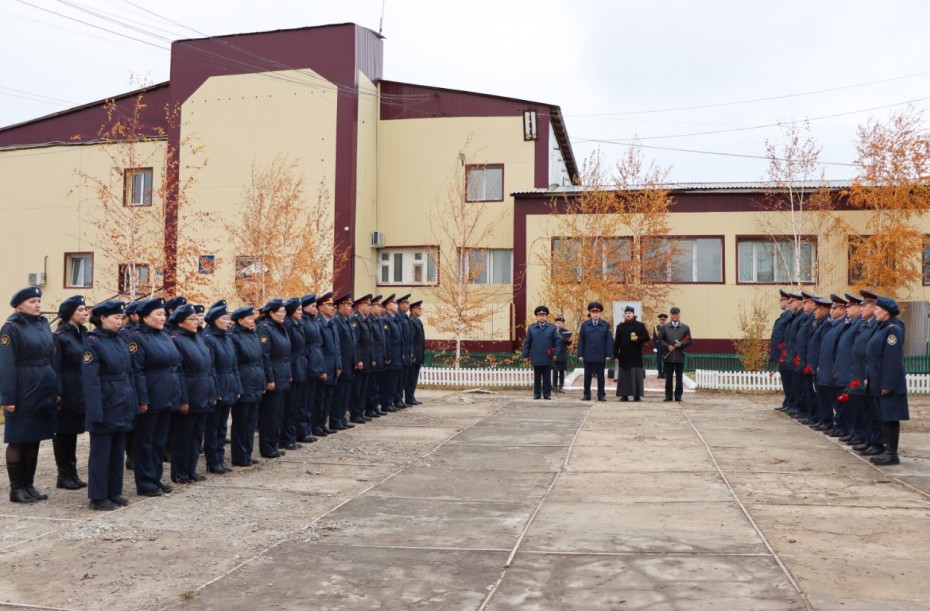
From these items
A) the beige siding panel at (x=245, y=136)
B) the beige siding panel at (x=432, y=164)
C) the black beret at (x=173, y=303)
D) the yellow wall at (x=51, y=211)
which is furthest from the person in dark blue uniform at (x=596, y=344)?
the yellow wall at (x=51, y=211)

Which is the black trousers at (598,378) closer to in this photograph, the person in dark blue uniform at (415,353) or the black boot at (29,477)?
the person in dark blue uniform at (415,353)

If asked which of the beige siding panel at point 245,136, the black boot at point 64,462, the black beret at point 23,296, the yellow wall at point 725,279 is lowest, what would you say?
the black boot at point 64,462

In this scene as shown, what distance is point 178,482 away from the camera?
362 inches

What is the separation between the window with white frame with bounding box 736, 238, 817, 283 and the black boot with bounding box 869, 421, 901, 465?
18.9 m

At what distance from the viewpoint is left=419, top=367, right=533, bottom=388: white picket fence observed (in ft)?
74.3

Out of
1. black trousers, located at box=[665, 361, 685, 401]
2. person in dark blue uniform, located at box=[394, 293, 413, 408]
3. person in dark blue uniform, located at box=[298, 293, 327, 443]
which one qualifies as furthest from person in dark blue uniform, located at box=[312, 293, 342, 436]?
black trousers, located at box=[665, 361, 685, 401]

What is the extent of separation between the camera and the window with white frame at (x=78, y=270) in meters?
34.9

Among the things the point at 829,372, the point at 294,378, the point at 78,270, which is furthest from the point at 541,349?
the point at 78,270

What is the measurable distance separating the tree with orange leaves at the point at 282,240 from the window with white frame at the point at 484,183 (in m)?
5.37

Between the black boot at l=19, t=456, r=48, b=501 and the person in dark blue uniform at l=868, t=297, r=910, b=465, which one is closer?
the black boot at l=19, t=456, r=48, b=501

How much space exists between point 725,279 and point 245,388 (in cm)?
2197

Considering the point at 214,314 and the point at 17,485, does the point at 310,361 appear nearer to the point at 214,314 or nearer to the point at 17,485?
the point at 214,314

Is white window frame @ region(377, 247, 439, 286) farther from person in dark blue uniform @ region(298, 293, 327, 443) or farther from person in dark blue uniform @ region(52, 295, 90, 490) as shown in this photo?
person in dark blue uniform @ region(52, 295, 90, 490)

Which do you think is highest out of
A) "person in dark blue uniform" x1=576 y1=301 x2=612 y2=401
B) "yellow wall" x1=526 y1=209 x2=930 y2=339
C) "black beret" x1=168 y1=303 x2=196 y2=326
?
"yellow wall" x1=526 y1=209 x2=930 y2=339
